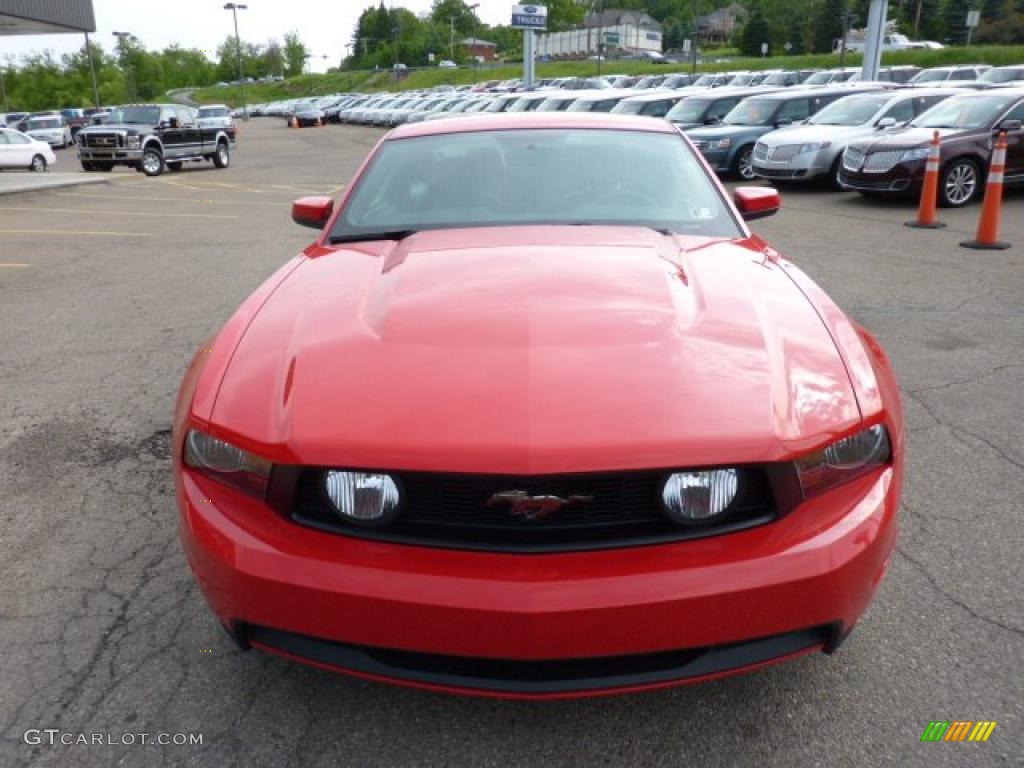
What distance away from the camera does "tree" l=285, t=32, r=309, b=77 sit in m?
153

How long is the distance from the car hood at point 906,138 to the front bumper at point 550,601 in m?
11.5

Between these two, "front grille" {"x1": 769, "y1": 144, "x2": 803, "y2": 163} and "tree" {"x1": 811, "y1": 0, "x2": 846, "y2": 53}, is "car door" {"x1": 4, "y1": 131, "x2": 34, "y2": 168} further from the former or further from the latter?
"tree" {"x1": 811, "y1": 0, "x2": 846, "y2": 53}

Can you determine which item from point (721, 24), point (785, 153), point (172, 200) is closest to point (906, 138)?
point (785, 153)

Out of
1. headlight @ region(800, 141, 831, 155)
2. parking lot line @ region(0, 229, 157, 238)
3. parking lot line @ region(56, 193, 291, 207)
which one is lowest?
parking lot line @ region(56, 193, 291, 207)

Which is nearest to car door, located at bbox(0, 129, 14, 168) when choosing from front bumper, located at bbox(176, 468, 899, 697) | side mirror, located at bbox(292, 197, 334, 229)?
side mirror, located at bbox(292, 197, 334, 229)

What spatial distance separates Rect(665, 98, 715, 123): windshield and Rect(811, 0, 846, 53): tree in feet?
248

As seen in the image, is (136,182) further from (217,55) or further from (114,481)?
(217,55)

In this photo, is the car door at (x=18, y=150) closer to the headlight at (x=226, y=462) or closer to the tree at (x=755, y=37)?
the headlight at (x=226, y=462)

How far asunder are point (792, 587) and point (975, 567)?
55.3 inches

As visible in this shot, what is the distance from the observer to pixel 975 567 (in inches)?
111

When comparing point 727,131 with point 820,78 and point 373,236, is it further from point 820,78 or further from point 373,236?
point 820,78

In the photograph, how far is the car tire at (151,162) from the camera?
22047 millimetres

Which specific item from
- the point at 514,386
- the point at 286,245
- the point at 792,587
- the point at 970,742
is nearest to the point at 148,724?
the point at 514,386

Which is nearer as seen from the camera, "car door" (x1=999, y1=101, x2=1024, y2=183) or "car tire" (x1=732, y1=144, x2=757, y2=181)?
"car door" (x1=999, y1=101, x2=1024, y2=183)
